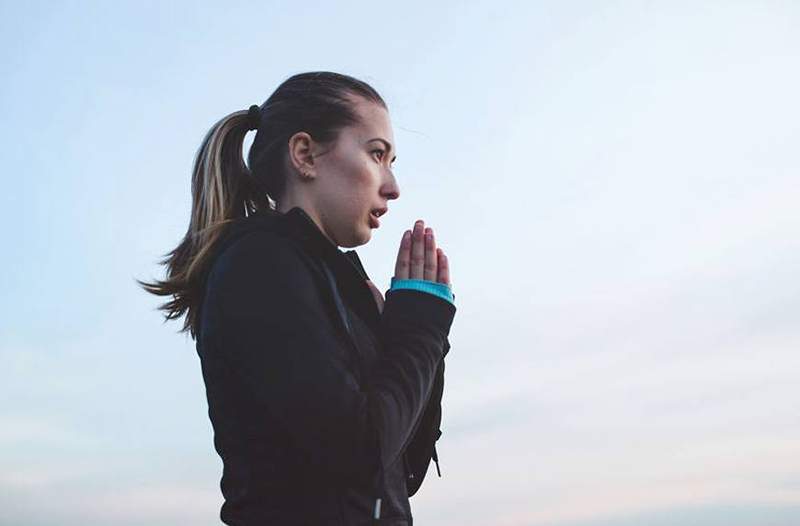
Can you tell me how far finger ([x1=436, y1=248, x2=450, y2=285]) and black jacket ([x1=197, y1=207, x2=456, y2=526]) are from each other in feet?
0.33

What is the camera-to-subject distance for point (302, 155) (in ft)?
11.1

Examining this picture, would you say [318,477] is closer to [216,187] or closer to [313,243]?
[313,243]

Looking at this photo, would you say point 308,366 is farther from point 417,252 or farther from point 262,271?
point 417,252

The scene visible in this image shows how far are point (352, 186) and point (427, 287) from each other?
0.47 meters

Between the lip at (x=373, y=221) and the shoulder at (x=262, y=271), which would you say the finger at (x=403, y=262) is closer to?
the lip at (x=373, y=221)

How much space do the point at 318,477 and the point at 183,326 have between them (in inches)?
40.3

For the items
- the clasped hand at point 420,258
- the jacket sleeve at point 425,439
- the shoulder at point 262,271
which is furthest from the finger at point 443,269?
the shoulder at point 262,271

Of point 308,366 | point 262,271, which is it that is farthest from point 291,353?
point 262,271

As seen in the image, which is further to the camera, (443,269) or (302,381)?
(443,269)

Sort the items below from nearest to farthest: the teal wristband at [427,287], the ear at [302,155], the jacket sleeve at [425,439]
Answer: the teal wristband at [427,287] → the jacket sleeve at [425,439] → the ear at [302,155]

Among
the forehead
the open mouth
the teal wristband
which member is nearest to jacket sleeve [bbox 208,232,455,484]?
the teal wristband

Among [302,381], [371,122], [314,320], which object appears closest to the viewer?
[302,381]

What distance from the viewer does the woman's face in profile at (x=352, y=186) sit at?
328 centimetres

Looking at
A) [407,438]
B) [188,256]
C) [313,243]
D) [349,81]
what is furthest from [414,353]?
[349,81]
